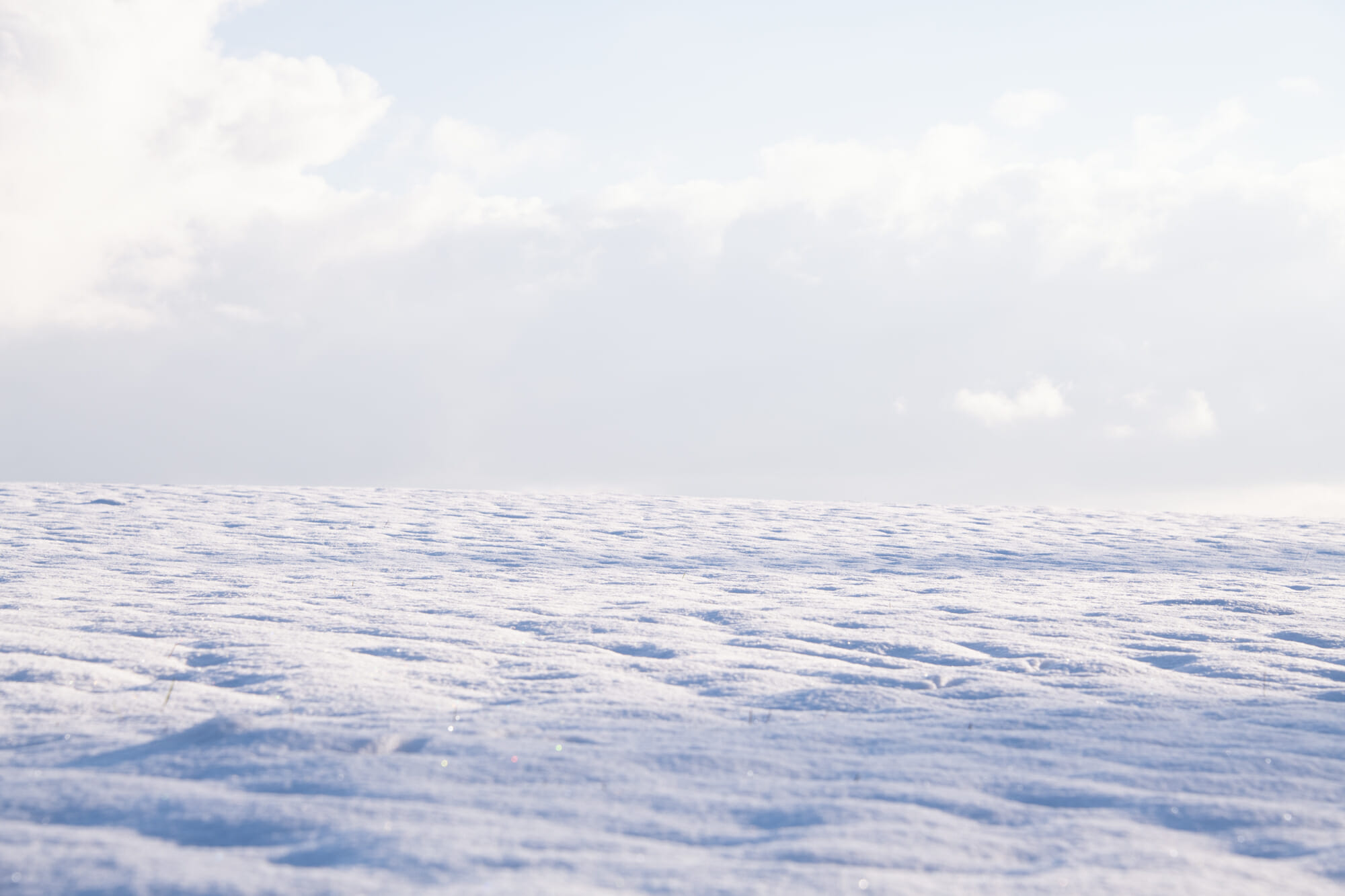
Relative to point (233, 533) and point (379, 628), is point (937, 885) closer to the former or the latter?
point (379, 628)

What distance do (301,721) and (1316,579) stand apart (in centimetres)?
545

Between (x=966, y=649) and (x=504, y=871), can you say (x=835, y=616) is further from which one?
(x=504, y=871)

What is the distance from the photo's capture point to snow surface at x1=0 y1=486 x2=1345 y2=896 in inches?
63.9

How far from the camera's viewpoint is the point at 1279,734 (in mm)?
2367

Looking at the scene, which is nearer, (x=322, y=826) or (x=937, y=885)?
(x=937, y=885)

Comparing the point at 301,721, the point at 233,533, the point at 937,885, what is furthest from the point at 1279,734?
the point at 233,533

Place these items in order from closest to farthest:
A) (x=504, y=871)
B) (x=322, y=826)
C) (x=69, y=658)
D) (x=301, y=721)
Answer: (x=504, y=871) < (x=322, y=826) < (x=301, y=721) < (x=69, y=658)

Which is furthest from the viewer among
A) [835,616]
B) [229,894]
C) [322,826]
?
[835,616]

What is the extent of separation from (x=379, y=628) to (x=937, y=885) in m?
2.41

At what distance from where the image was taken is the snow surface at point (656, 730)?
63.9 inches

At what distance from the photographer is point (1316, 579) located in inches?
210

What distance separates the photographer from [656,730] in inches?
90.8

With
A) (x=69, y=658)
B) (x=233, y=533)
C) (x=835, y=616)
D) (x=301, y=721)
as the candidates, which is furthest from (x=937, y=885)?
(x=233, y=533)

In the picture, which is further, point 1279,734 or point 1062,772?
point 1279,734
